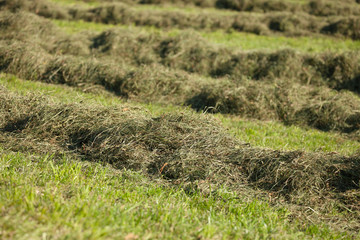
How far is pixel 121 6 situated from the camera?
16.9m

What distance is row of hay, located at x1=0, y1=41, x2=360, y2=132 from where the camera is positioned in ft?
24.4

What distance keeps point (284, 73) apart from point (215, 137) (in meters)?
5.62

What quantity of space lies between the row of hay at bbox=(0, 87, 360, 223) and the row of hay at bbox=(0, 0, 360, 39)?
1150 centimetres

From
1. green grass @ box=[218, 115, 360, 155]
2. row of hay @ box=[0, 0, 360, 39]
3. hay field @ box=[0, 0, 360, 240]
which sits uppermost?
row of hay @ box=[0, 0, 360, 39]

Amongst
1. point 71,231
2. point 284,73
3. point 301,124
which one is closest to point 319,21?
point 284,73

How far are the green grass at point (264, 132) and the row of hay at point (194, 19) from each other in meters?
9.06

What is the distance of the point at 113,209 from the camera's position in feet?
9.77

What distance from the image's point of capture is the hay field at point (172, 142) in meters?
3.02

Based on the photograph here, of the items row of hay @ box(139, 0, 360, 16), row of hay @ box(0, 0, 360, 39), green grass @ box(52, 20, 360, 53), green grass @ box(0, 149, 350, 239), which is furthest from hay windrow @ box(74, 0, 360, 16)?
green grass @ box(0, 149, 350, 239)

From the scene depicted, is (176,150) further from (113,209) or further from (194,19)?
(194,19)

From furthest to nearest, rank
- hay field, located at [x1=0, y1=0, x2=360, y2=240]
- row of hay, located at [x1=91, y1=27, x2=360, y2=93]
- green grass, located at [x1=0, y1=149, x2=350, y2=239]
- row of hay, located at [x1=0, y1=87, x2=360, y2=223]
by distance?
1. row of hay, located at [x1=91, y1=27, x2=360, y2=93]
2. row of hay, located at [x1=0, y1=87, x2=360, y2=223]
3. hay field, located at [x1=0, y1=0, x2=360, y2=240]
4. green grass, located at [x1=0, y1=149, x2=350, y2=239]

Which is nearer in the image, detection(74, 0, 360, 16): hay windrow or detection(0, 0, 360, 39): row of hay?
detection(0, 0, 360, 39): row of hay

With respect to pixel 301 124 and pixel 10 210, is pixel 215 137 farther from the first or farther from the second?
pixel 301 124

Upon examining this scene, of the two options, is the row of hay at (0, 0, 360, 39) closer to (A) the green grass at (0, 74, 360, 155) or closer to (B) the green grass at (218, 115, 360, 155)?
(A) the green grass at (0, 74, 360, 155)
